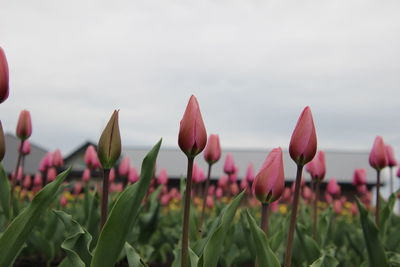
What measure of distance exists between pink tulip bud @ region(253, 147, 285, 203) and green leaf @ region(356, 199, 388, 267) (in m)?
0.94

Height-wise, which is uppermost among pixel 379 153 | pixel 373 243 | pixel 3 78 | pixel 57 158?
pixel 3 78

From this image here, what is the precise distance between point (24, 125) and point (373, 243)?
2.14 metres

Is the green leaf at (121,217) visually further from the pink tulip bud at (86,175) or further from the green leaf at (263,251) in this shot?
the pink tulip bud at (86,175)

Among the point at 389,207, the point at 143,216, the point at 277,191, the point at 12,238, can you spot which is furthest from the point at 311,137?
the point at 143,216

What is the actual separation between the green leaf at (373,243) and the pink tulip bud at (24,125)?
6.54 feet

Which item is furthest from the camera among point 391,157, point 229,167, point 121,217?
point 229,167

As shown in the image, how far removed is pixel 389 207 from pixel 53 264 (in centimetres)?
271

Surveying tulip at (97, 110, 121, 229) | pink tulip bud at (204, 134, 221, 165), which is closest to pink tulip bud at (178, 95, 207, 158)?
tulip at (97, 110, 121, 229)

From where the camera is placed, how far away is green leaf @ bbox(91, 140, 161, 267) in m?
1.58

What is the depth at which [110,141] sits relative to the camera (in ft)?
5.46

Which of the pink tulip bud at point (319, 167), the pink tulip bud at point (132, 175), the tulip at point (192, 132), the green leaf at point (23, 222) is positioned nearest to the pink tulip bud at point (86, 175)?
the pink tulip bud at point (132, 175)

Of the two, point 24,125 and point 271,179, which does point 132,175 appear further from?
point 271,179

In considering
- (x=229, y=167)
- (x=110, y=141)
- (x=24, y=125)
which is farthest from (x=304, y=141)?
(x=229, y=167)

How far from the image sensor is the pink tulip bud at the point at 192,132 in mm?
1620
